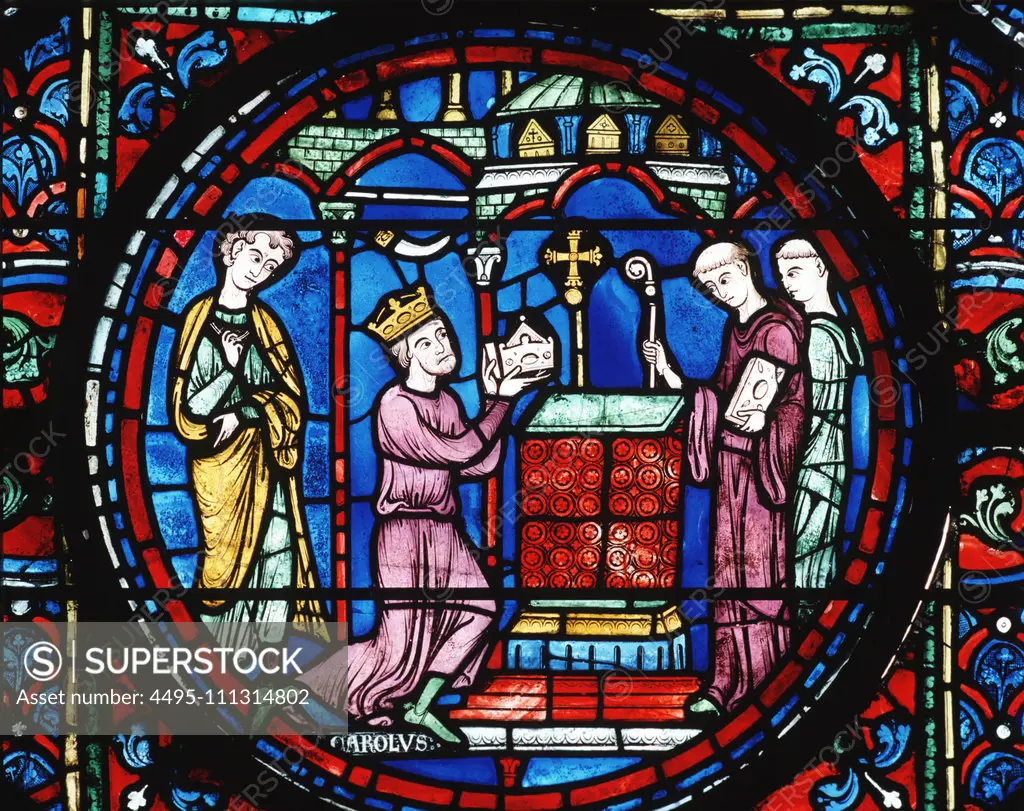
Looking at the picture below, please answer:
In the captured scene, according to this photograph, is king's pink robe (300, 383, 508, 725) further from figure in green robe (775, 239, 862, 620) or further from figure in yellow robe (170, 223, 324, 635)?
figure in green robe (775, 239, 862, 620)

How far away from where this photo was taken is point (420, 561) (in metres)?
7.59

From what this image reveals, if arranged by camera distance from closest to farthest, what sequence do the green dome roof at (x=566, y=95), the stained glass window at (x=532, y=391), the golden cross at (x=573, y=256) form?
the stained glass window at (x=532, y=391) → the golden cross at (x=573, y=256) → the green dome roof at (x=566, y=95)

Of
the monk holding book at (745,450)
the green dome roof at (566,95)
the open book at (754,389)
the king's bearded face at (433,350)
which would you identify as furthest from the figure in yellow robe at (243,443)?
the open book at (754,389)

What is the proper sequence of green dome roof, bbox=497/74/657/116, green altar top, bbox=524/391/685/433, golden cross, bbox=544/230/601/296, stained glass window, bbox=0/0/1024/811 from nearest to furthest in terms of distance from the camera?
stained glass window, bbox=0/0/1024/811 → green altar top, bbox=524/391/685/433 → golden cross, bbox=544/230/601/296 → green dome roof, bbox=497/74/657/116

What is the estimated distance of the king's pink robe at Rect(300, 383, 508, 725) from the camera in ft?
24.7

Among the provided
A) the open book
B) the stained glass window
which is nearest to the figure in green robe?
the stained glass window

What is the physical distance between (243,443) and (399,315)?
807mm

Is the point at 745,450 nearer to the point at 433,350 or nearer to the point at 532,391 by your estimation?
the point at 532,391

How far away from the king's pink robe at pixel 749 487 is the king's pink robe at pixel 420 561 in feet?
2.79

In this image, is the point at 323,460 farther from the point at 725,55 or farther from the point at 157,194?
the point at 725,55

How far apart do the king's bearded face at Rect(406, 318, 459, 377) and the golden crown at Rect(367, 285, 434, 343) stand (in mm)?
38

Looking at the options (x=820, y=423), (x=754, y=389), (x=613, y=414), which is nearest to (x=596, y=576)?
(x=613, y=414)

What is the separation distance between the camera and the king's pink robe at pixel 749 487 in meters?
7.55

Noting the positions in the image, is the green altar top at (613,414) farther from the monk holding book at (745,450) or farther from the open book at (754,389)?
the open book at (754,389)
